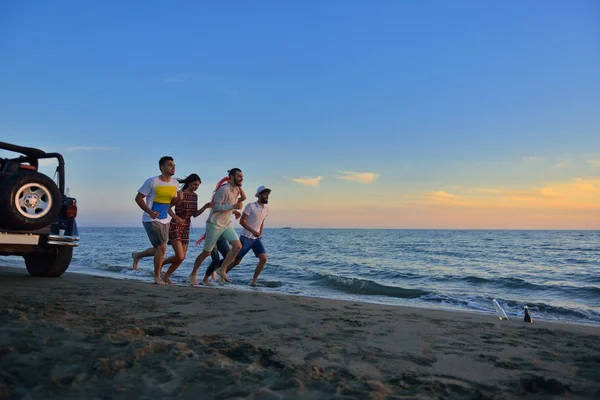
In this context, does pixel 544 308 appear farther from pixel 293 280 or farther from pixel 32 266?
pixel 32 266

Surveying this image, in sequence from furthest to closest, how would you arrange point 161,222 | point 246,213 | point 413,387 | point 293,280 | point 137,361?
1. point 293,280
2. point 246,213
3. point 161,222
4. point 137,361
5. point 413,387

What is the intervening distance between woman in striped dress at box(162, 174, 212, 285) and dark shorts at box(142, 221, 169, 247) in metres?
0.37

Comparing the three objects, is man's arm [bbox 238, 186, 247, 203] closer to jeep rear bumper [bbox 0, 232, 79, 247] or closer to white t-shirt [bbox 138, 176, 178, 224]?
white t-shirt [bbox 138, 176, 178, 224]

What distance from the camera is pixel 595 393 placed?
2.44 metres

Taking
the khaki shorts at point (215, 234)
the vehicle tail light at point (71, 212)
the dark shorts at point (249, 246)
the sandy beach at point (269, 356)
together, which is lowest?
the sandy beach at point (269, 356)

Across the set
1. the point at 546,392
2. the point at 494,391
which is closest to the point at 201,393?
the point at 494,391

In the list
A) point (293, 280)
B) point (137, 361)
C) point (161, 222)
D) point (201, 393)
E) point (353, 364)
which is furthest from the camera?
point (293, 280)

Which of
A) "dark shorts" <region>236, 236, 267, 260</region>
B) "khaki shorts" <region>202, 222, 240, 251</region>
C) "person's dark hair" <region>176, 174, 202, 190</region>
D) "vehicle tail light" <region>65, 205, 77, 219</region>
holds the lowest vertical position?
"dark shorts" <region>236, 236, 267, 260</region>

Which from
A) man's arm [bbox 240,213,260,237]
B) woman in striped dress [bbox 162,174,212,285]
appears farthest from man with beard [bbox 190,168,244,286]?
man's arm [bbox 240,213,260,237]

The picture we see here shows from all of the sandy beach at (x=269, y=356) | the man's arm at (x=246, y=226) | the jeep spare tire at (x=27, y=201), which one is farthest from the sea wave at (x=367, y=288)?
the jeep spare tire at (x=27, y=201)

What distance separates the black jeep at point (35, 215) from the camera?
5.25m

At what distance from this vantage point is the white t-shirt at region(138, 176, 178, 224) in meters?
6.69

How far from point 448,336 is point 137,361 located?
2510 mm

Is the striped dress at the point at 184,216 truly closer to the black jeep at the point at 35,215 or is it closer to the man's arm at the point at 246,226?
the man's arm at the point at 246,226
